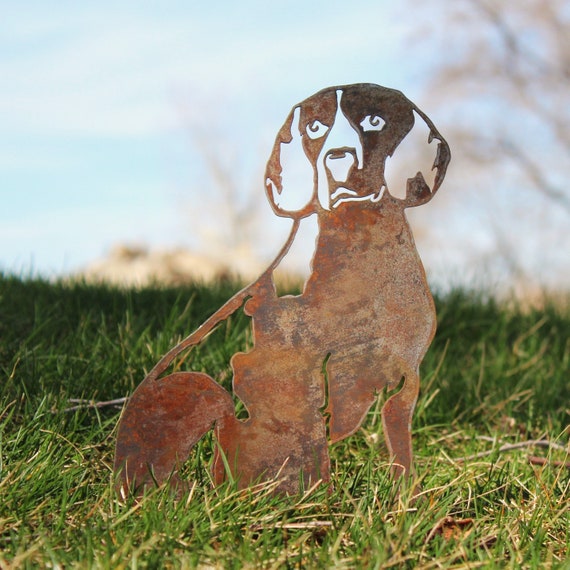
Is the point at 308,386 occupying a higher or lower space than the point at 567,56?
lower

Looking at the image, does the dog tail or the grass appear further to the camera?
the dog tail

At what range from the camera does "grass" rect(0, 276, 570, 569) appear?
1778 mm

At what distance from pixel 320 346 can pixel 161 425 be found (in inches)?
19.7

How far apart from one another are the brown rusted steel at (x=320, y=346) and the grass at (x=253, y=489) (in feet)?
0.36

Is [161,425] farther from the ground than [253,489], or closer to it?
farther from the ground

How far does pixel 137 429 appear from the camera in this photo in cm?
207

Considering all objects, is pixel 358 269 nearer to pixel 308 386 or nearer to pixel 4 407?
pixel 308 386

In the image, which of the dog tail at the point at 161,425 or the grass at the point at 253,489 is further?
the dog tail at the point at 161,425

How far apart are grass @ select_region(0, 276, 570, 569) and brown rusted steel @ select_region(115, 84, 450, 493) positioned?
109mm

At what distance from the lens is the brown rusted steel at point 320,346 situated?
2072 millimetres

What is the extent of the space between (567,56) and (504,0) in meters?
1.28

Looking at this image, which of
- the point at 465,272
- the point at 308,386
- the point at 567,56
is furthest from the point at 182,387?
the point at 567,56

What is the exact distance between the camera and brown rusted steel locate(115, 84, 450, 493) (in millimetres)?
2072

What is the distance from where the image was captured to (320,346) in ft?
6.88
